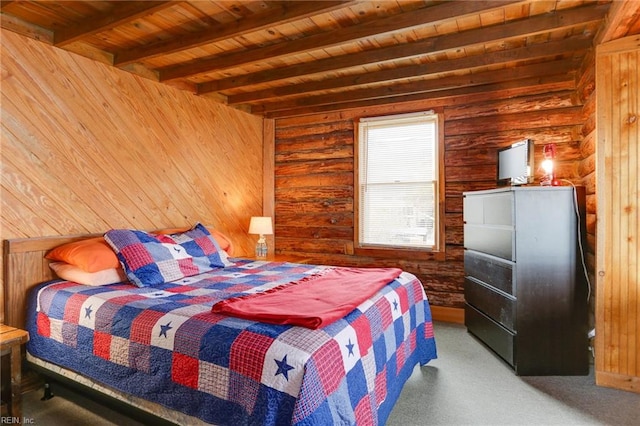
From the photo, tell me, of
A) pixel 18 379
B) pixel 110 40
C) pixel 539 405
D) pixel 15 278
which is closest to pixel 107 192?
pixel 15 278

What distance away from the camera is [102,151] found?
3.12 metres

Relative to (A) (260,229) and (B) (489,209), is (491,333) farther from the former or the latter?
(A) (260,229)

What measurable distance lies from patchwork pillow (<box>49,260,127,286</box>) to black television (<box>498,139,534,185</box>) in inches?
128

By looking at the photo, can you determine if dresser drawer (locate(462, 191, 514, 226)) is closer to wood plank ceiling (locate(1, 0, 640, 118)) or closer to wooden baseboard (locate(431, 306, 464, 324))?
wooden baseboard (locate(431, 306, 464, 324))

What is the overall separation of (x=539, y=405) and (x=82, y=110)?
389 cm

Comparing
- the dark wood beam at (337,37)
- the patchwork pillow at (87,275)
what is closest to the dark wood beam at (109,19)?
the dark wood beam at (337,37)

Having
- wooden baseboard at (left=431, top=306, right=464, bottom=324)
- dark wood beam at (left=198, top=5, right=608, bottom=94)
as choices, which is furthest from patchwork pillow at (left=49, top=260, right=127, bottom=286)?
wooden baseboard at (left=431, top=306, right=464, bottom=324)

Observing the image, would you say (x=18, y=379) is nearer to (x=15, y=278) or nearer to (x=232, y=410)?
(x=15, y=278)

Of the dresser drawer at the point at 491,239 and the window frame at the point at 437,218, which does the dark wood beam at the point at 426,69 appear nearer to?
the window frame at the point at 437,218

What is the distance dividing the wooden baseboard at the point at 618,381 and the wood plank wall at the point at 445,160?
147cm

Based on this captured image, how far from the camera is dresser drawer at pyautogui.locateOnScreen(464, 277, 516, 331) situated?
296 cm

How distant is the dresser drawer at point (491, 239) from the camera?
2.98 meters

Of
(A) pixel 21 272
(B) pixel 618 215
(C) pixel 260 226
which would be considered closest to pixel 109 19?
(A) pixel 21 272

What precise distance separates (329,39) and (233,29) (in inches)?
27.1
